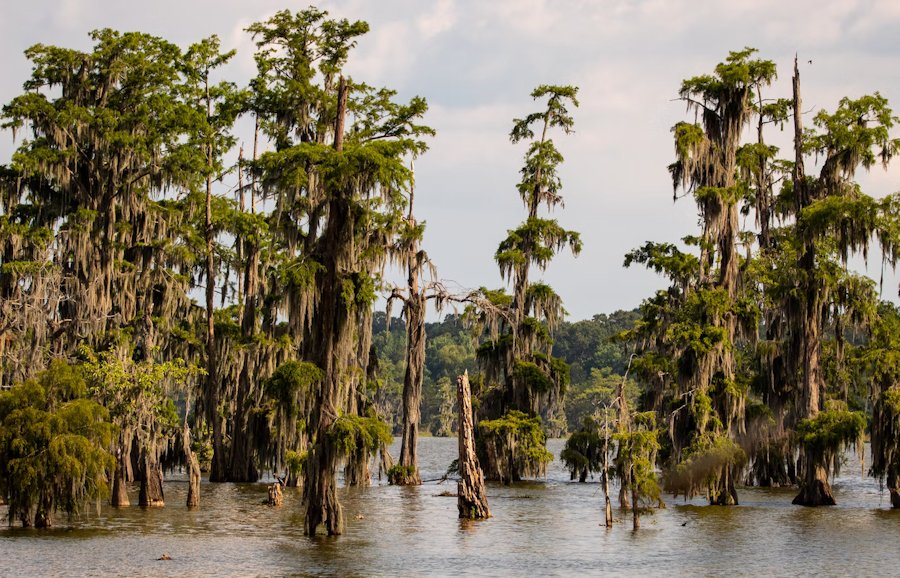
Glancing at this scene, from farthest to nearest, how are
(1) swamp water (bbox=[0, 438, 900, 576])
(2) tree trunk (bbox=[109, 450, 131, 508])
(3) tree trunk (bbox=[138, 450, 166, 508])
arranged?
(2) tree trunk (bbox=[109, 450, 131, 508])
(3) tree trunk (bbox=[138, 450, 166, 508])
(1) swamp water (bbox=[0, 438, 900, 576])

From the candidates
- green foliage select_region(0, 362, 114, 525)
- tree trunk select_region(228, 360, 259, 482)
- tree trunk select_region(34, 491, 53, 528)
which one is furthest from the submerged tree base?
tree trunk select_region(34, 491, 53, 528)

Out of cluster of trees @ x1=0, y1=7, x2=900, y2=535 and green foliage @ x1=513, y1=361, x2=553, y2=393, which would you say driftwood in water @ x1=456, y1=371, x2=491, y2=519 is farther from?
green foliage @ x1=513, y1=361, x2=553, y2=393

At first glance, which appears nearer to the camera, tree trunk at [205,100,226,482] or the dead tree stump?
the dead tree stump

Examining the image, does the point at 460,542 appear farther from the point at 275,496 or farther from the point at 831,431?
the point at 831,431

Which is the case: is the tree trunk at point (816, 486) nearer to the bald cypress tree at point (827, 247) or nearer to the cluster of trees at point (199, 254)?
the bald cypress tree at point (827, 247)

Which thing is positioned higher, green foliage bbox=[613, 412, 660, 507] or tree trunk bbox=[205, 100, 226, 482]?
tree trunk bbox=[205, 100, 226, 482]

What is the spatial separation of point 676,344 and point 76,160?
83.7 feet

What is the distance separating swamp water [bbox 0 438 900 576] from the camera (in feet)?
90.5

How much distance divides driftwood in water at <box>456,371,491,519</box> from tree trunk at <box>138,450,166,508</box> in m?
10.4

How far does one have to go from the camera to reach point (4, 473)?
104 feet

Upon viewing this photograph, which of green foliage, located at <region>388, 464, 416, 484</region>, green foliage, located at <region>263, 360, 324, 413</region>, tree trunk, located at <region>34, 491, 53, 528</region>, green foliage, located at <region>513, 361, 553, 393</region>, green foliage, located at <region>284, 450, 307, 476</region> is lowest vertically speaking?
tree trunk, located at <region>34, 491, 53, 528</region>

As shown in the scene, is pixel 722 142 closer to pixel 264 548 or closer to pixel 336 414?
pixel 336 414

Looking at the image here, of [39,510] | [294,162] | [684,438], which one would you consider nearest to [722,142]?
[684,438]

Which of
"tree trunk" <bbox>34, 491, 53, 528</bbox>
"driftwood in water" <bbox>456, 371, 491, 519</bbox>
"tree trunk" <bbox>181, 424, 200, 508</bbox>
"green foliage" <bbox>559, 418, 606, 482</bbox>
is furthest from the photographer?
"green foliage" <bbox>559, 418, 606, 482</bbox>
